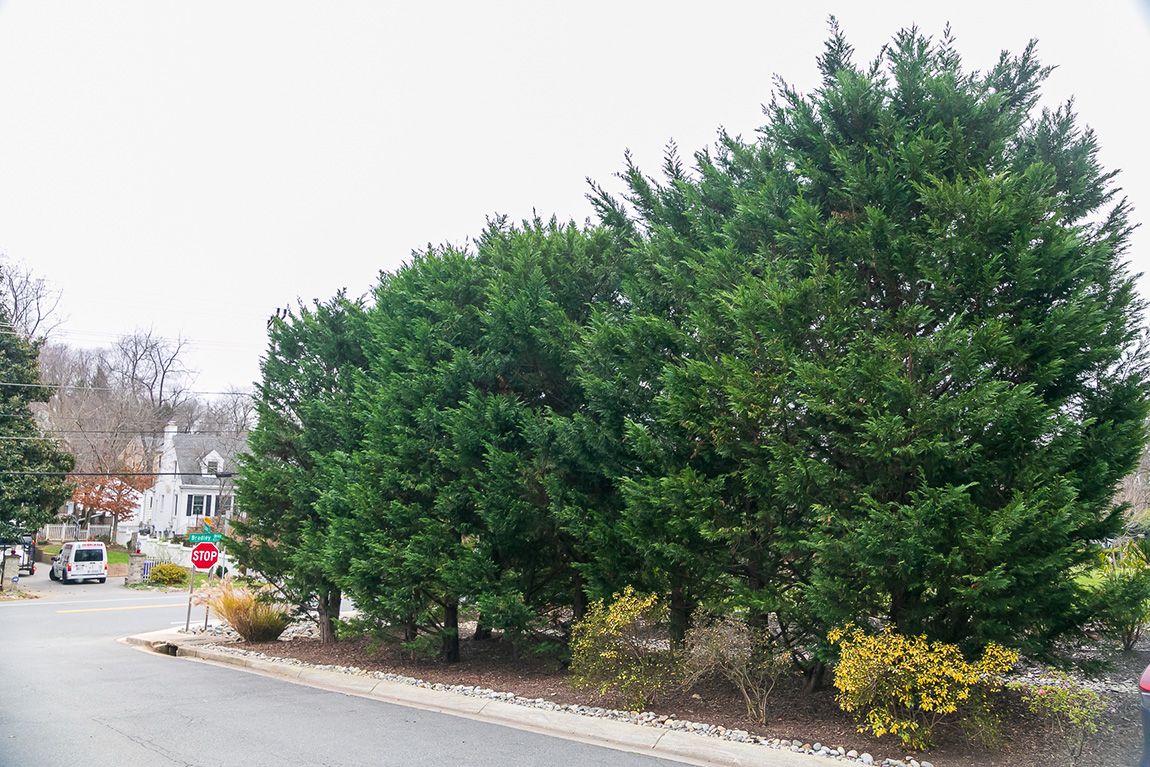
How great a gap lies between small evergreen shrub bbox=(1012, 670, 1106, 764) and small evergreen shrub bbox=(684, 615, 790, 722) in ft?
8.05

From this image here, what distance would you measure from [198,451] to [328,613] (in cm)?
4145

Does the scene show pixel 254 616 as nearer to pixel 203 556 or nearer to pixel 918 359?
pixel 203 556

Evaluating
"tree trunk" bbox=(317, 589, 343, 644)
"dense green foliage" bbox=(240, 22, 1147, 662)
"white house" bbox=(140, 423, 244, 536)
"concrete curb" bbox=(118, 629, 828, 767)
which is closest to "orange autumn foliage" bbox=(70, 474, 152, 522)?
"white house" bbox=(140, 423, 244, 536)

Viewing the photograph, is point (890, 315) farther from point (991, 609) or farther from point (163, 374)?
point (163, 374)

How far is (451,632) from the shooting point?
11.8m

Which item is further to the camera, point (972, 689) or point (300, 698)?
point (300, 698)

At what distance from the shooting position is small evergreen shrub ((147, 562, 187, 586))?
33281mm

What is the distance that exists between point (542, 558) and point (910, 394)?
6154 millimetres

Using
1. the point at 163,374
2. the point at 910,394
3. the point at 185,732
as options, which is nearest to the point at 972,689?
the point at 910,394

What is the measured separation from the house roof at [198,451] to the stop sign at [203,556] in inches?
1299

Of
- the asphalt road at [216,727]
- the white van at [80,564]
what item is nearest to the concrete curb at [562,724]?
the asphalt road at [216,727]

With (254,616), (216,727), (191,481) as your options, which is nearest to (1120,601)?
(216,727)

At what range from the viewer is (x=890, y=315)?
8039 mm

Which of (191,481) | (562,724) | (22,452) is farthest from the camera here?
(191,481)
